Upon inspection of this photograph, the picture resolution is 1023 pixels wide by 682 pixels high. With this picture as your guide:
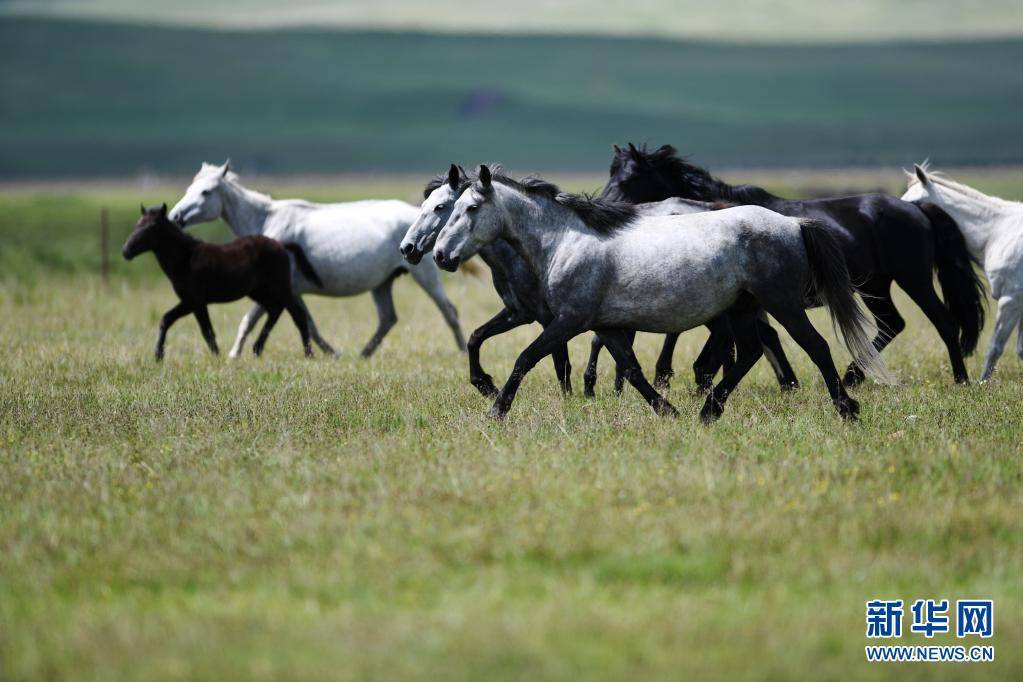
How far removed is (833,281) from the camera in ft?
28.3

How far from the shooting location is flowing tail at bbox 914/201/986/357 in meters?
11.1

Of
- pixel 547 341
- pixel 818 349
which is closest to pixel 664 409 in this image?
pixel 547 341

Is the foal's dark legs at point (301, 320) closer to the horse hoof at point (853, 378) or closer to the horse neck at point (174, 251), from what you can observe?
the horse neck at point (174, 251)

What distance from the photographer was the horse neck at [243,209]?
1381cm

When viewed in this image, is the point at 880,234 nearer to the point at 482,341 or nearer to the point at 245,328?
the point at 482,341

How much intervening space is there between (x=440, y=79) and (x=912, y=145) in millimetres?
74197

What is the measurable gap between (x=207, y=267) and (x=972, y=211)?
288 inches

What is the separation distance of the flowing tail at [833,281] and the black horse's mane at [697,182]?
6.17ft

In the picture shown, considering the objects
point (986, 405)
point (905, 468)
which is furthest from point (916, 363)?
point (905, 468)

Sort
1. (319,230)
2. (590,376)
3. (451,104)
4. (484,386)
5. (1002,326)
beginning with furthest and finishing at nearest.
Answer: (451,104)
(319,230)
(1002,326)
(590,376)
(484,386)

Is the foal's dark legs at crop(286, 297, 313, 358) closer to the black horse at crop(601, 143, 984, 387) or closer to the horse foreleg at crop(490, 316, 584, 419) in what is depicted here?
the black horse at crop(601, 143, 984, 387)

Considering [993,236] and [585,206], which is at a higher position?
[585,206]

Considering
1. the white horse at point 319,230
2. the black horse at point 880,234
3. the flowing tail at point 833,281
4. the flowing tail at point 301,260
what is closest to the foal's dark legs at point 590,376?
the black horse at point 880,234

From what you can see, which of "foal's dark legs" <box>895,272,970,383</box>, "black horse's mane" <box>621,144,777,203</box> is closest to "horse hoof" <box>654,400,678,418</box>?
"black horse's mane" <box>621,144,777,203</box>
